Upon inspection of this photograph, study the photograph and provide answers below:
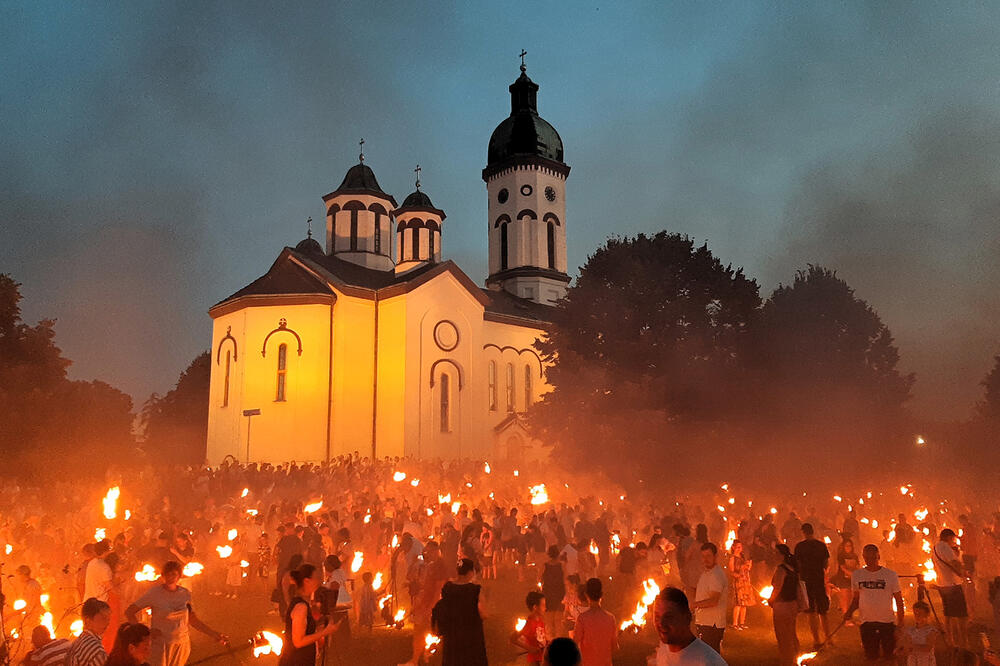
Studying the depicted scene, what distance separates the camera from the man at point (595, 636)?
6.03m

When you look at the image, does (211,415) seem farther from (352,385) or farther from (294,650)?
(294,650)

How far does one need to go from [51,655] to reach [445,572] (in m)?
4.44

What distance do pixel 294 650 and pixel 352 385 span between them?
A: 2650 cm

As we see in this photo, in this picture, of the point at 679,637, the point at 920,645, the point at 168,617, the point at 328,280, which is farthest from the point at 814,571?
the point at 328,280

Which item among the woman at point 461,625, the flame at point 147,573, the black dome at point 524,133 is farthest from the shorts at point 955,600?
the black dome at point 524,133

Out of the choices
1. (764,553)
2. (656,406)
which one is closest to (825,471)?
(656,406)

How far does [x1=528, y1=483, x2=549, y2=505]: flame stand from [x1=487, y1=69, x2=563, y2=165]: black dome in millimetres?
27340

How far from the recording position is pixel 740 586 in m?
11.6

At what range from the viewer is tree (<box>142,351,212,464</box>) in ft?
165

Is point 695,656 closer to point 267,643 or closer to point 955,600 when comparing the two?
point 267,643

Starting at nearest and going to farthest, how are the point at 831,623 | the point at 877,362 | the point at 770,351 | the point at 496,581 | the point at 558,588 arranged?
the point at 558,588
the point at 831,623
the point at 496,581
the point at 770,351
the point at 877,362

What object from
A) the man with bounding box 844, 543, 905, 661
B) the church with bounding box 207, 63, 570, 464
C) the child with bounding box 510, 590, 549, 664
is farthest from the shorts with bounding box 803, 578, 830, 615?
the church with bounding box 207, 63, 570, 464

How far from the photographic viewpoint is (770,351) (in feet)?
93.3

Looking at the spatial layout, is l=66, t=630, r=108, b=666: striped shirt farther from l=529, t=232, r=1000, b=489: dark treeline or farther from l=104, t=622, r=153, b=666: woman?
l=529, t=232, r=1000, b=489: dark treeline
